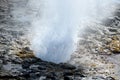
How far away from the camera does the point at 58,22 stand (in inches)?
629

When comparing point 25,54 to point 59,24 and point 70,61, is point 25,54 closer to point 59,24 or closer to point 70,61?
→ point 70,61

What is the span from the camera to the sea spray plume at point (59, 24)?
13594 millimetres

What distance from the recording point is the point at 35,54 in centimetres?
1324

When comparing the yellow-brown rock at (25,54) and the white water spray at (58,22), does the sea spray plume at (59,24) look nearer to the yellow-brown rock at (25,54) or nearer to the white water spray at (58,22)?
the white water spray at (58,22)

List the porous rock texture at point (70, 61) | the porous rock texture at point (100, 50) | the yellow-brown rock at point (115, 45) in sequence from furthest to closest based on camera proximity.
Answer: the yellow-brown rock at point (115, 45), the porous rock texture at point (100, 50), the porous rock texture at point (70, 61)

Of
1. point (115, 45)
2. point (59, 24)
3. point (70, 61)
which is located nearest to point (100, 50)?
point (115, 45)

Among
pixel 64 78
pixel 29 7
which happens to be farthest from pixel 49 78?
pixel 29 7

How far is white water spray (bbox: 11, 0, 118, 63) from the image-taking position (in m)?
13.6

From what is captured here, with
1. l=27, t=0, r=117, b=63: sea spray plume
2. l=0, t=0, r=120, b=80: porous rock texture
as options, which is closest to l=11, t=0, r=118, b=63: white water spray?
l=27, t=0, r=117, b=63: sea spray plume

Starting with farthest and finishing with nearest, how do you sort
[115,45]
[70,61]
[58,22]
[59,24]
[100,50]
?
[58,22], [59,24], [115,45], [100,50], [70,61]

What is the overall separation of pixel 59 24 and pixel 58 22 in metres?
0.26

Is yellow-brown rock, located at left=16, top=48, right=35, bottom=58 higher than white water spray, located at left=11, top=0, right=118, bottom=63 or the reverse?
the reverse

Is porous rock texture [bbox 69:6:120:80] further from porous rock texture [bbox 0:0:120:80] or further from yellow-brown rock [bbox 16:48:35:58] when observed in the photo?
yellow-brown rock [bbox 16:48:35:58]

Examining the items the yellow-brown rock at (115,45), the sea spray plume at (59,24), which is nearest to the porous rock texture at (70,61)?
the yellow-brown rock at (115,45)
